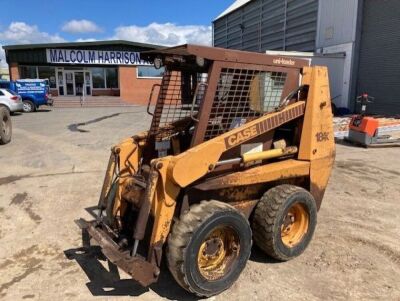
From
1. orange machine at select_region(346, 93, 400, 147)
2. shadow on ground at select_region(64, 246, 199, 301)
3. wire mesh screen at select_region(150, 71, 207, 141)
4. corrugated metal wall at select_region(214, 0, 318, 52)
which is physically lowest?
shadow on ground at select_region(64, 246, 199, 301)

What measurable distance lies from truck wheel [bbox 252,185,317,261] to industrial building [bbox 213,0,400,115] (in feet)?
49.2

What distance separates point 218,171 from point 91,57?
31.3m

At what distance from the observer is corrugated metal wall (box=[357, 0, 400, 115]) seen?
1773cm

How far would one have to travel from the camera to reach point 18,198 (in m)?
7.11

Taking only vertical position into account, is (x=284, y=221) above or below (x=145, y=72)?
below

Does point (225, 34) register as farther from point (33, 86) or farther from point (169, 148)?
point (169, 148)

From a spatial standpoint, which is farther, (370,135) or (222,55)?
(370,135)

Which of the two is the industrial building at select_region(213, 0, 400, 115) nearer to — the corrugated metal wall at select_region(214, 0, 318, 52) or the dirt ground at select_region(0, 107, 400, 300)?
the corrugated metal wall at select_region(214, 0, 318, 52)

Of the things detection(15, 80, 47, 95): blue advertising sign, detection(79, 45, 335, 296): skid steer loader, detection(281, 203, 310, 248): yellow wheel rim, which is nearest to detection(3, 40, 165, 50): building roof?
detection(15, 80, 47, 95): blue advertising sign

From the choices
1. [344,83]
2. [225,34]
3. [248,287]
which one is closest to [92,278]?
[248,287]

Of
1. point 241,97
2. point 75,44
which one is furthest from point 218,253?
point 75,44

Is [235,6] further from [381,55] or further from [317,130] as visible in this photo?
[317,130]

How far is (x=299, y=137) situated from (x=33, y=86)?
24476 millimetres

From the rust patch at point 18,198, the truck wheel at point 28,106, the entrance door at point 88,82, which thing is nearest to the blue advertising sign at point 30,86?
the truck wheel at point 28,106
